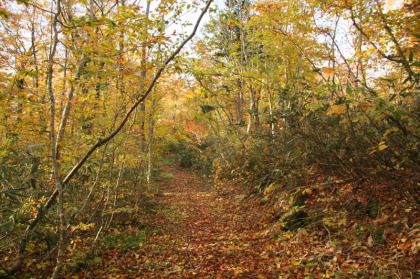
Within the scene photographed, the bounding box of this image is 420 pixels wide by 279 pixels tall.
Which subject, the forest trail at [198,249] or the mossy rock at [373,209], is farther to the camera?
the forest trail at [198,249]

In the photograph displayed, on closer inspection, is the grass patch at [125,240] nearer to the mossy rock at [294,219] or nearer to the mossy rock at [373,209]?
the mossy rock at [294,219]

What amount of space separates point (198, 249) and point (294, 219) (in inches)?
74.3

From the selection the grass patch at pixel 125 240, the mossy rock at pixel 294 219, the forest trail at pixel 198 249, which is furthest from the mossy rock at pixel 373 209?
the grass patch at pixel 125 240

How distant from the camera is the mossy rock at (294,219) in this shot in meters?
4.35

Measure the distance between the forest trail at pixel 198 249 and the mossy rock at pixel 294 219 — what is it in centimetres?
43

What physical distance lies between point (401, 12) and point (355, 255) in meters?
3.87

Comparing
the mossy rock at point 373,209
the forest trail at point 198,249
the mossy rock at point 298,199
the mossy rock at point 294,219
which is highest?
the mossy rock at point 373,209

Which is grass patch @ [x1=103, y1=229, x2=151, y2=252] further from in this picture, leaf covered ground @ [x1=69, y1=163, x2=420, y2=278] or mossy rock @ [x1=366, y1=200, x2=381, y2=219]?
mossy rock @ [x1=366, y1=200, x2=381, y2=219]

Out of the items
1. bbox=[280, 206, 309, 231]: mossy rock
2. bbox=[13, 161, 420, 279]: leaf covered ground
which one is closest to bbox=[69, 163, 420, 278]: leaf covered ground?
bbox=[13, 161, 420, 279]: leaf covered ground

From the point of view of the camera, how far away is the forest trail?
3.74 metres

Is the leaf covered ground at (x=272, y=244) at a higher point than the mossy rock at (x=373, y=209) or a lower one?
lower

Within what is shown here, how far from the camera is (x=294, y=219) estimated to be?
4371mm

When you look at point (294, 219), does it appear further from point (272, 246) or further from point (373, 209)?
point (373, 209)

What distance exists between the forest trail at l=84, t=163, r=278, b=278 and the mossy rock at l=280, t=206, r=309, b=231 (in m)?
0.43
